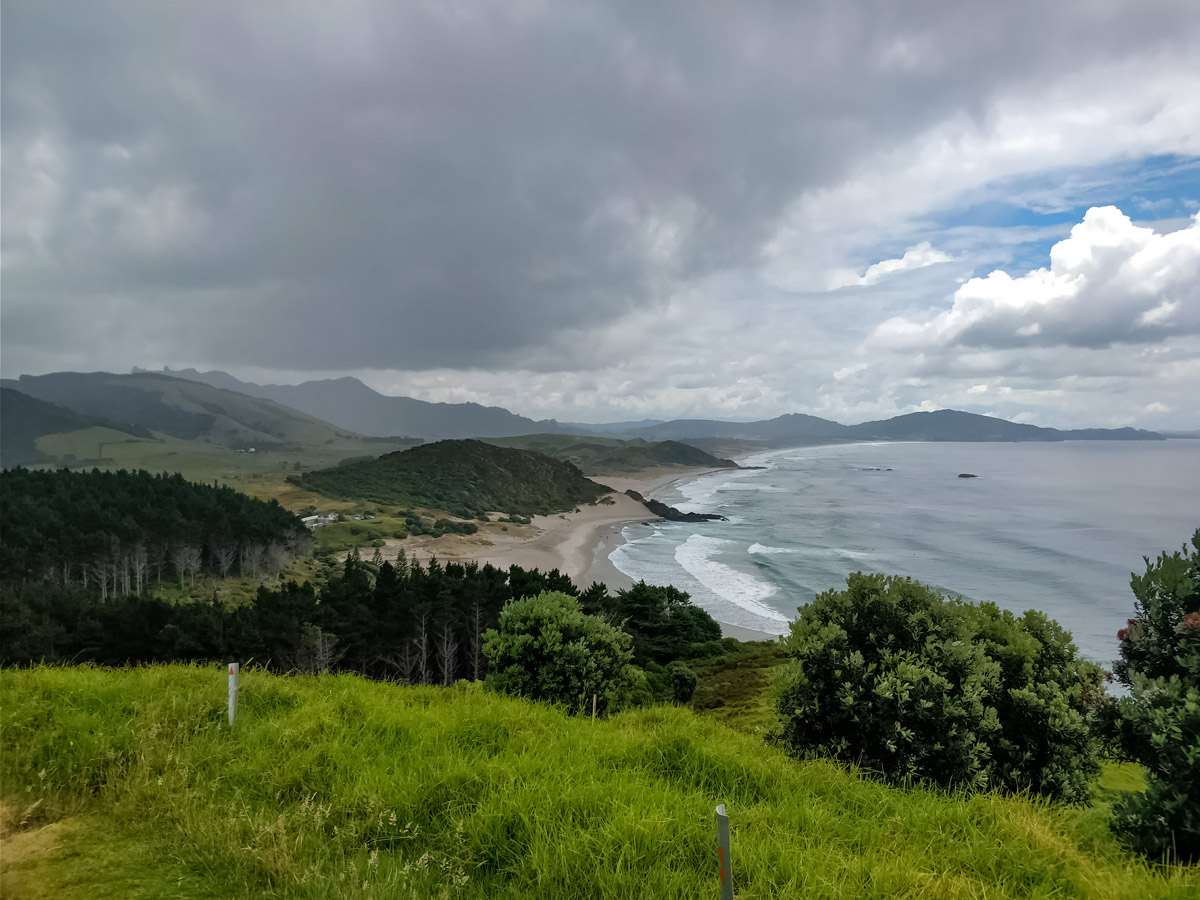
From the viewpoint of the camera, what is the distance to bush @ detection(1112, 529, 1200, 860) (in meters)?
5.12

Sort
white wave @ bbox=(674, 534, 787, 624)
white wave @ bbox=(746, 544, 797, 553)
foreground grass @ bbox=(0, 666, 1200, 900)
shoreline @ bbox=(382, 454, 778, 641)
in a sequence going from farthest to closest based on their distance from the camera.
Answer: white wave @ bbox=(746, 544, 797, 553)
shoreline @ bbox=(382, 454, 778, 641)
white wave @ bbox=(674, 534, 787, 624)
foreground grass @ bbox=(0, 666, 1200, 900)

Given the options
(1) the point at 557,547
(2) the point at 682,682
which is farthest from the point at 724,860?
(1) the point at 557,547

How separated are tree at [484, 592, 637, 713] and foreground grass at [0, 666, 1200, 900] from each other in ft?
21.4

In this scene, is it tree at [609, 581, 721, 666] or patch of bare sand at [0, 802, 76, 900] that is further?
tree at [609, 581, 721, 666]

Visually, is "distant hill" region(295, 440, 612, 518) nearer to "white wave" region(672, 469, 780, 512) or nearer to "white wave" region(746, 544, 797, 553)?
"white wave" region(672, 469, 780, 512)

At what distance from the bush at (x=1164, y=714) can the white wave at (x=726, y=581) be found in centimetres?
3197

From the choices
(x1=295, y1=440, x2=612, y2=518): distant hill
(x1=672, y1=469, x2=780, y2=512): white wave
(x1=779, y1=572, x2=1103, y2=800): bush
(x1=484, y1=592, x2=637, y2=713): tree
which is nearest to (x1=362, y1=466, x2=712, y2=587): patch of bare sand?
(x1=672, y1=469, x2=780, y2=512): white wave

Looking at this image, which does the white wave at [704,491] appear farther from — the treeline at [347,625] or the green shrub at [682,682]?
the green shrub at [682,682]

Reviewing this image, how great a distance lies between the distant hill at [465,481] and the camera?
330 ft

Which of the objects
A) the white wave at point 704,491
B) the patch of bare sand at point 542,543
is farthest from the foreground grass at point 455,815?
the white wave at point 704,491

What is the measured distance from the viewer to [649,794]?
5250 millimetres

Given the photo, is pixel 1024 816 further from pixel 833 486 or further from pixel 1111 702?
pixel 833 486

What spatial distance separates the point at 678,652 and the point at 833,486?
114 metres

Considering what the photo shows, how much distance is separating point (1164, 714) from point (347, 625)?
3138cm
